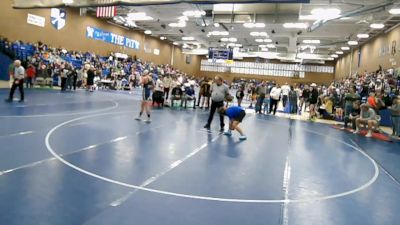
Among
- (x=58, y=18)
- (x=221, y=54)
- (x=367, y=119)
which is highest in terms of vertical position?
Answer: (x=58, y=18)

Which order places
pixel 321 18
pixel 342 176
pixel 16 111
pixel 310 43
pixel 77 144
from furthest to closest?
pixel 310 43 < pixel 321 18 < pixel 16 111 < pixel 77 144 < pixel 342 176

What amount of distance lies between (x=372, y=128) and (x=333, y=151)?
4726 mm

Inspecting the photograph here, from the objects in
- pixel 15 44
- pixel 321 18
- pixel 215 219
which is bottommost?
pixel 215 219

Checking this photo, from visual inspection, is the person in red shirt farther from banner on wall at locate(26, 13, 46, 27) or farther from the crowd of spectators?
banner on wall at locate(26, 13, 46, 27)

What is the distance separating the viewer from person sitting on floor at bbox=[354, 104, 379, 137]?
12625 mm

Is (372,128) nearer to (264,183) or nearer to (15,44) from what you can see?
(264,183)

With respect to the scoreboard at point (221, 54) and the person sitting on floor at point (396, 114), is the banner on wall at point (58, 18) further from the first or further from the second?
the person sitting on floor at point (396, 114)

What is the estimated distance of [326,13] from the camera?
19.2 metres

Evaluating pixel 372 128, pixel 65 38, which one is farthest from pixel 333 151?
pixel 65 38

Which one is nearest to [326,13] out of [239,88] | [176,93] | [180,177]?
[239,88]

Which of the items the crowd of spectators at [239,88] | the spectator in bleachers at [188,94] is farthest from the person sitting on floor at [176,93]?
the spectator in bleachers at [188,94]

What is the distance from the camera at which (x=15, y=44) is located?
2278 centimetres

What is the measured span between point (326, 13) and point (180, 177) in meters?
16.4

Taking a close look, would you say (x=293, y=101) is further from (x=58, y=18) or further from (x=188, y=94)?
(x=58, y=18)
